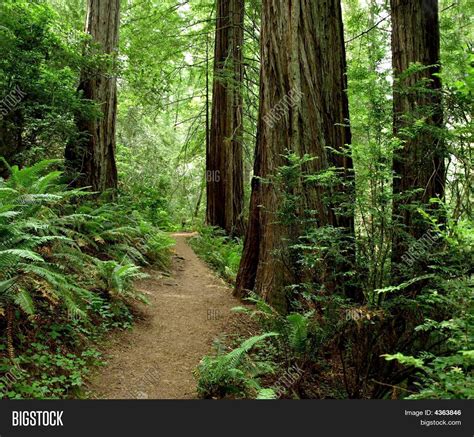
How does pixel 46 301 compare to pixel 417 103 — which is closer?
pixel 46 301

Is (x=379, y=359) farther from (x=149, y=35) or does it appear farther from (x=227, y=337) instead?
(x=149, y=35)

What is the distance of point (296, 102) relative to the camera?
18.2ft

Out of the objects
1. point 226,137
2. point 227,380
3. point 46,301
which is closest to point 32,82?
point 46,301

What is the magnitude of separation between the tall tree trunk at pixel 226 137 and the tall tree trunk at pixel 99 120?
311cm

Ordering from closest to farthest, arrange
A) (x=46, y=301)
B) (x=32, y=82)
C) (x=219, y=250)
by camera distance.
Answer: (x=46, y=301) < (x=32, y=82) < (x=219, y=250)

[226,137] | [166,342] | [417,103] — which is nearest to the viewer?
[166,342]

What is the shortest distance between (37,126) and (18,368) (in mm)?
4621

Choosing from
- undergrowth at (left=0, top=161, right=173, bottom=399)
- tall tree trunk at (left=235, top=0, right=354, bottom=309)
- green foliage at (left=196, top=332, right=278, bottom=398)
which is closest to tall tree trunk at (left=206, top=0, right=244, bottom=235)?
tall tree trunk at (left=235, top=0, right=354, bottom=309)

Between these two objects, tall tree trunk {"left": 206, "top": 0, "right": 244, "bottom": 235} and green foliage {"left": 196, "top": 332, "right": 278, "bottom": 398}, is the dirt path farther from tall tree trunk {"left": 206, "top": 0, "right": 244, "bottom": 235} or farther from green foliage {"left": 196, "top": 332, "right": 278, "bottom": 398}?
tall tree trunk {"left": 206, "top": 0, "right": 244, "bottom": 235}

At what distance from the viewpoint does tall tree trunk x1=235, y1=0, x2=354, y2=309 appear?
5508 mm

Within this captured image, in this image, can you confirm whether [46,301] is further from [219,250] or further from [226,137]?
[226,137]

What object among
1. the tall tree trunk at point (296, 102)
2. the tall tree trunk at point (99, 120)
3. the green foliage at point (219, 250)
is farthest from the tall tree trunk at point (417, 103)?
the tall tree trunk at point (99, 120)

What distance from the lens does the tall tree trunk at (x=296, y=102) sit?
5.51 m

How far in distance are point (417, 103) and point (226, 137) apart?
7.22 metres
